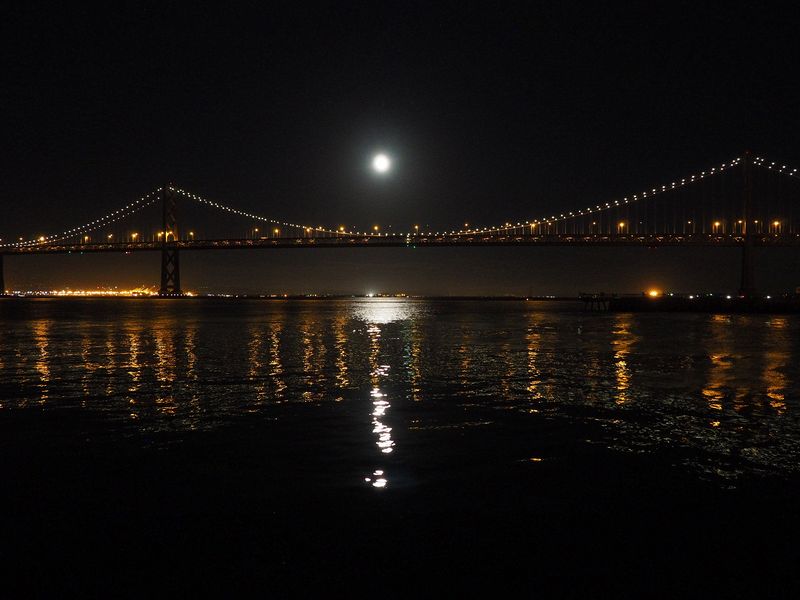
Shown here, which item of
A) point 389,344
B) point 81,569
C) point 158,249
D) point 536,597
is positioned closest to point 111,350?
point 389,344

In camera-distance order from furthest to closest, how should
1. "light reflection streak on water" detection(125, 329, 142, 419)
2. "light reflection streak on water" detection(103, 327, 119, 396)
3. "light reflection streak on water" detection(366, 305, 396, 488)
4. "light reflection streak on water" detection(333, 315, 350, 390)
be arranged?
1. "light reflection streak on water" detection(333, 315, 350, 390)
2. "light reflection streak on water" detection(103, 327, 119, 396)
3. "light reflection streak on water" detection(125, 329, 142, 419)
4. "light reflection streak on water" detection(366, 305, 396, 488)

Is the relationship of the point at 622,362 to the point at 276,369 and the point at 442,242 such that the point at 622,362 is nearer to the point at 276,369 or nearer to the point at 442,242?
the point at 276,369

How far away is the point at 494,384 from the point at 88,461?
27.4 ft

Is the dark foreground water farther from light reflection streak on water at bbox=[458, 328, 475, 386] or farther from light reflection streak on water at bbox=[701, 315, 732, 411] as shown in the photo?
light reflection streak on water at bbox=[458, 328, 475, 386]

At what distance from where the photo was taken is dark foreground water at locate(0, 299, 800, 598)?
4.63m

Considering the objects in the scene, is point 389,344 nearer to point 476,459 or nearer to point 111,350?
point 111,350

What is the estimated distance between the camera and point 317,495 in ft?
20.3

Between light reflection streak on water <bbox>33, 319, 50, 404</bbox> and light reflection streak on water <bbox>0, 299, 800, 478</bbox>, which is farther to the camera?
light reflection streak on water <bbox>33, 319, 50, 404</bbox>

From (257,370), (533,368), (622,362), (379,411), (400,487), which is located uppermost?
(400,487)

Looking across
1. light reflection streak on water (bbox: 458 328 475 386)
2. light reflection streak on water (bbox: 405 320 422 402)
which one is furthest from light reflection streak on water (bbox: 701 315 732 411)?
light reflection streak on water (bbox: 405 320 422 402)

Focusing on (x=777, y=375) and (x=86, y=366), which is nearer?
(x=777, y=375)

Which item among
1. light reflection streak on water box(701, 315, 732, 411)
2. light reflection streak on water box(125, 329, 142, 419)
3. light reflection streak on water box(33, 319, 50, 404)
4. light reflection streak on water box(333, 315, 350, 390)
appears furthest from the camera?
light reflection streak on water box(333, 315, 350, 390)

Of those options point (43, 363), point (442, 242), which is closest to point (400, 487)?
point (43, 363)

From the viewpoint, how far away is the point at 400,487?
21.1ft
